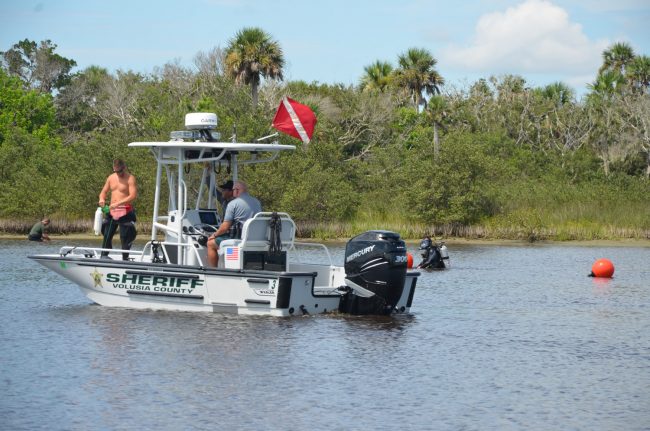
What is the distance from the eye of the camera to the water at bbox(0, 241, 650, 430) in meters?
11.9

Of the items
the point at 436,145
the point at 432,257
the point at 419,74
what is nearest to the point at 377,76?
the point at 419,74

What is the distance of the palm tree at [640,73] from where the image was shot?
76.1 metres

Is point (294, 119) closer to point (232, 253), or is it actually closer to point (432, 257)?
point (232, 253)

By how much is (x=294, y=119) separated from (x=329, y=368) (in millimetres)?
6531

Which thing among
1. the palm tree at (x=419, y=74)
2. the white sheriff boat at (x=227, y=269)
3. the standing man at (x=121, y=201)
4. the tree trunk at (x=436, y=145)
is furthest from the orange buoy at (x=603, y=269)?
the palm tree at (x=419, y=74)

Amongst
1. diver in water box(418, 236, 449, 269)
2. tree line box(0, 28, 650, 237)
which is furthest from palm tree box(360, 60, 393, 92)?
diver in water box(418, 236, 449, 269)

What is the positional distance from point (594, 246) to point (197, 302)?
28427mm

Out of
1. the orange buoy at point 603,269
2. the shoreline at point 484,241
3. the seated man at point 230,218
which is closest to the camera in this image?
the seated man at point 230,218

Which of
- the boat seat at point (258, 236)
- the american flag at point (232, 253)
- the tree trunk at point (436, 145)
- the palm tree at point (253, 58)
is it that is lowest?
the american flag at point (232, 253)

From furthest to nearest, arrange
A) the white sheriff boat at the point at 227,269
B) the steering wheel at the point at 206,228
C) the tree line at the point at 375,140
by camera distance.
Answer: the tree line at the point at 375,140 < the steering wheel at the point at 206,228 < the white sheriff boat at the point at 227,269

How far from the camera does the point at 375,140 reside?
223 ft

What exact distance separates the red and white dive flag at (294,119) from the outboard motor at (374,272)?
9.16 feet

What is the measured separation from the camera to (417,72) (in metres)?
72.8

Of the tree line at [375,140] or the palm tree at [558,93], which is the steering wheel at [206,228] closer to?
the tree line at [375,140]
